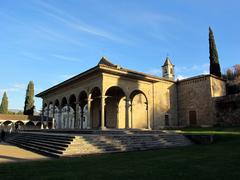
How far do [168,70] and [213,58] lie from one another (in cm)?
1858

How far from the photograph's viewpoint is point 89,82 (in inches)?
847

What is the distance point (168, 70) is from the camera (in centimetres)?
4984

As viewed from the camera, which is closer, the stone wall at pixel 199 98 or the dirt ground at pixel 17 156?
the dirt ground at pixel 17 156

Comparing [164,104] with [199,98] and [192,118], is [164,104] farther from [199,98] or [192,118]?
[199,98]

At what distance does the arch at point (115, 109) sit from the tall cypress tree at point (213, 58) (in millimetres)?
13861

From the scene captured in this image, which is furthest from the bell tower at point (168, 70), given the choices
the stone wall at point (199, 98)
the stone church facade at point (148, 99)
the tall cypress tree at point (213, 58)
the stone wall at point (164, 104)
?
the stone wall at point (164, 104)

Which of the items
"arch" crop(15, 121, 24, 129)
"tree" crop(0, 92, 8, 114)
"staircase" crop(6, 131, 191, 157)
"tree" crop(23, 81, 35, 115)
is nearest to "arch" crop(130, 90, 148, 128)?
"staircase" crop(6, 131, 191, 157)

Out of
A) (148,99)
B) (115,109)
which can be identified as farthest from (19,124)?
(148,99)

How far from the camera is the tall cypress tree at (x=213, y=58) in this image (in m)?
30.7

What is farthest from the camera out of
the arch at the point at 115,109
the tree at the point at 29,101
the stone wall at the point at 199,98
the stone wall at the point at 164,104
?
the tree at the point at 29,101

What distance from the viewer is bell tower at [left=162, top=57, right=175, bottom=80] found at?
49.8 m

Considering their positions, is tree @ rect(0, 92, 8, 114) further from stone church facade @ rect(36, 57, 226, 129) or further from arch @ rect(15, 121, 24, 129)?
stone church facade @ rect(36, 57, 226, 129)

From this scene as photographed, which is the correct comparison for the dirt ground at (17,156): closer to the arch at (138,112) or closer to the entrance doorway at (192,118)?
the arch at (138,112)

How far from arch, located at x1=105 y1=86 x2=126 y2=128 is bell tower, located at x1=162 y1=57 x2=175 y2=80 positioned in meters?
26.2
